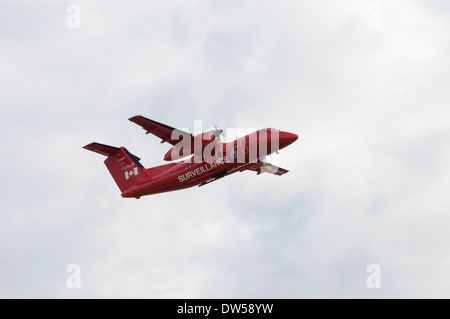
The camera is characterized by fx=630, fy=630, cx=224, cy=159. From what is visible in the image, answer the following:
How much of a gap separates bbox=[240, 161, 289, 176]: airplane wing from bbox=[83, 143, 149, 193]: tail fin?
7.04 metres

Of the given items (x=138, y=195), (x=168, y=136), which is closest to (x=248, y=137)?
(x=168, y=136)

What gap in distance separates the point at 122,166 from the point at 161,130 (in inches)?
255

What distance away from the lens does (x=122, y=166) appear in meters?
42.4

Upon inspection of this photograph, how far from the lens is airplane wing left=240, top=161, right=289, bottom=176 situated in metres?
42.0

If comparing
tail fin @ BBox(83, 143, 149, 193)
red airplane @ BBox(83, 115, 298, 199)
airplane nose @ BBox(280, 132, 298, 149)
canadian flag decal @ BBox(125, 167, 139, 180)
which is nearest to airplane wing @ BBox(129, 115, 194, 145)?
red airplane @ BBox(83, 115, 298, 199)

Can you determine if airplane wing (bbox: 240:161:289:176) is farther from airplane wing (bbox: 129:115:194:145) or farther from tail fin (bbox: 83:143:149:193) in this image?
tail fin (bbox: 83:143:149:193)

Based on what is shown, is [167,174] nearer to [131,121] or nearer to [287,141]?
[131,121]

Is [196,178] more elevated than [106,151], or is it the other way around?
[106,151]

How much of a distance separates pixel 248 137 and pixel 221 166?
2.44 m

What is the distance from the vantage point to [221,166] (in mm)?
38250

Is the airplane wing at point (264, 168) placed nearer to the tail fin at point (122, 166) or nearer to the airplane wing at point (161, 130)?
the airplane wing at point (161, 130)

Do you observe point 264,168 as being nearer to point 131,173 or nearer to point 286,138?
point 286,138

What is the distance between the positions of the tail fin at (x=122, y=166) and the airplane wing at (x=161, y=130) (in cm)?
420

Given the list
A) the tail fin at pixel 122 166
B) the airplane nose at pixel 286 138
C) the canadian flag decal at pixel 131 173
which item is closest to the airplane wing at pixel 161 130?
the tail fin at pixel 122 166
